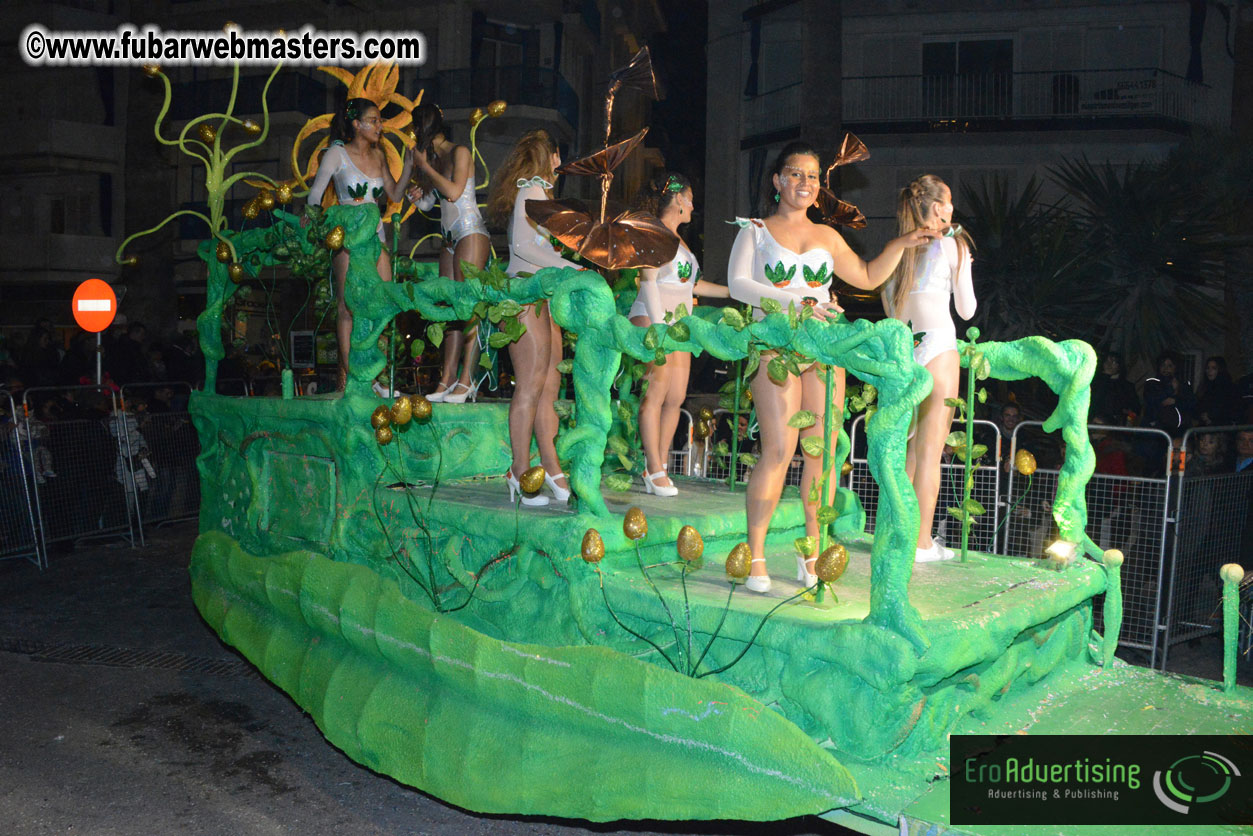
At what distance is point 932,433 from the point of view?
415 cm

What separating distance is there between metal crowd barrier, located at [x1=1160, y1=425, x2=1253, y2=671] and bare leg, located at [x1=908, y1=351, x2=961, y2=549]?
246 centimetres

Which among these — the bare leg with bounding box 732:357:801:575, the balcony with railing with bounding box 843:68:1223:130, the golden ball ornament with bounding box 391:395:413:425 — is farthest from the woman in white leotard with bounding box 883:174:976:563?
the balcony with railing with bounding box 843:68:1223:130

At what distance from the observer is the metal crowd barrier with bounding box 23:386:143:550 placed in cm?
836

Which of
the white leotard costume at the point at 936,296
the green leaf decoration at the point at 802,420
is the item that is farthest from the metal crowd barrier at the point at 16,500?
the white leotard costume at the point at 936,296

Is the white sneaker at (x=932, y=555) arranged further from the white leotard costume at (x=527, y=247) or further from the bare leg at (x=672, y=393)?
the white leotard costume at (x=527, y=247)

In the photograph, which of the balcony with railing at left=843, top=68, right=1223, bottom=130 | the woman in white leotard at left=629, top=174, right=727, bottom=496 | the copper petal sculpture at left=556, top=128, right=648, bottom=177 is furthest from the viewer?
the balcony with railing at left=843, top=68, right=1223, bottom=130

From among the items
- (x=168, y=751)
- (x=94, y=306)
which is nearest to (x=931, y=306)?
(x=168, y=751)

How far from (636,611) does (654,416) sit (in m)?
1.73

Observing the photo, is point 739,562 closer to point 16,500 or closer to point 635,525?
point 635,525

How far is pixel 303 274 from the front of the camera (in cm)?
591

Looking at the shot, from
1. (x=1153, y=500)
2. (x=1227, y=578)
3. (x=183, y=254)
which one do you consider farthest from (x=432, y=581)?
(x=183, y=254)

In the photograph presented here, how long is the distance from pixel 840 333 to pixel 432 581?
213 cm

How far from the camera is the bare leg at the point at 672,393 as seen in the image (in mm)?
5051

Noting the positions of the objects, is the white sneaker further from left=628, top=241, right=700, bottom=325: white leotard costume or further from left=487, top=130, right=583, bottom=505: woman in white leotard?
left=628, top=241, right=700, bottom=325: white leotard costume
